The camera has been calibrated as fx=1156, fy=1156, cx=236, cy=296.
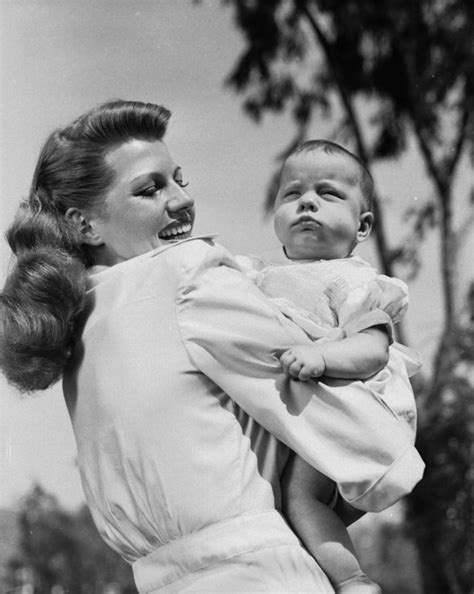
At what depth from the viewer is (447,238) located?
8.00 metres

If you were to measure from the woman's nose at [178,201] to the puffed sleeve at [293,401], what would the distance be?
0.21m

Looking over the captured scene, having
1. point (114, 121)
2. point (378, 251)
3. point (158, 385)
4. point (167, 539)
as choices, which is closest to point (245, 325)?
point (158, 385)

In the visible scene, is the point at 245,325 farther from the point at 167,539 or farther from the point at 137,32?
the point at 137,32

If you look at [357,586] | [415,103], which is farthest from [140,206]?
[415,103]

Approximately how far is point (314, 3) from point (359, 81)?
728mm

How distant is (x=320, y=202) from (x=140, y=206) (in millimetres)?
320

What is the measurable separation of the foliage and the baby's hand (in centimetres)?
752

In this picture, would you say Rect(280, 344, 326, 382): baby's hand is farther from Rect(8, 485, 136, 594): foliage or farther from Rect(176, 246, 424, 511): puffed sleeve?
Rect(8, 485, 136, 594): foliage

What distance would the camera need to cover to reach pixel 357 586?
A: 4.81 feet

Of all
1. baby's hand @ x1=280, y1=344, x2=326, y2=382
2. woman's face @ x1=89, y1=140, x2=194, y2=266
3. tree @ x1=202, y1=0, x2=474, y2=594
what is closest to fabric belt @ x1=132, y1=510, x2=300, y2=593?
baby's hand @ x1=280, y1=344, x2=326, y2=382

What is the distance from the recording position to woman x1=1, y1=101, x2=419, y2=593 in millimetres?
1414

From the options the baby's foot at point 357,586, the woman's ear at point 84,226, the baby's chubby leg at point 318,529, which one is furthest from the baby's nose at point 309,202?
the baby's foot at point 357,586

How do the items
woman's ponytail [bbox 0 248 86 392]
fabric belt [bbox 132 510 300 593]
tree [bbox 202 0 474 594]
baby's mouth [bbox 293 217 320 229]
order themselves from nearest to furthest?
fabric belt [bbox 132 510 300 593] → woman's ponytail [bbox 0 248 86 392] → baby's mouth [bbox 293 217 320 229] → tree [bbox 202 0 474 594]

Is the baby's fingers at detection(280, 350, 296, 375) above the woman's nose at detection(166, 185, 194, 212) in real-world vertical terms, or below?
below
